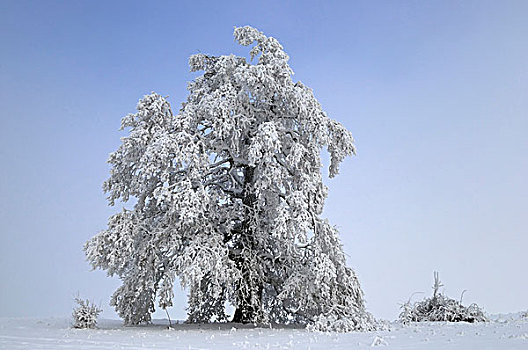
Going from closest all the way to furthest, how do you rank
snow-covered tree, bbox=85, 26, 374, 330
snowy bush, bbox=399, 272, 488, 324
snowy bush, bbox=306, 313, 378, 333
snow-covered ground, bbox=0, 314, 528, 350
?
1. snow-covered ground, bbox=0, 314, 528, 350
2. snowy bush, bbox=306, 313, 378, 333
3. snow-covered tree, bbox=85, 26, 374, 330
4. snowy bush, bbox=399, 272, 488, 324

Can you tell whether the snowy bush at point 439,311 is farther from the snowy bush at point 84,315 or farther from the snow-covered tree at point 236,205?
the snowy bush at point 84,315

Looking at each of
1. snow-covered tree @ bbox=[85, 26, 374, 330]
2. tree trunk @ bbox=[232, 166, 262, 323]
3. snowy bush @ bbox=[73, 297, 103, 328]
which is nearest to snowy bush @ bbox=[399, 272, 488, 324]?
snow-covered tree @ bbox=[85, 26, 374, 330]

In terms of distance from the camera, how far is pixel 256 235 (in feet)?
46.5

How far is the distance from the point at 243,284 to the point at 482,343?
22.6ft

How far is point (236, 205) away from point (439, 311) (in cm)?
669

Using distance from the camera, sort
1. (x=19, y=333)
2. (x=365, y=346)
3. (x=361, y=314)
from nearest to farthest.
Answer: (x=365, y=346), (x=19, y=333), (x=361, y=314)

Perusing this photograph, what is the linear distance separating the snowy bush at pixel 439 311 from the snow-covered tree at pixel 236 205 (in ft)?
7.35

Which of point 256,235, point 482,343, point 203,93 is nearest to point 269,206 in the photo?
point 256,235

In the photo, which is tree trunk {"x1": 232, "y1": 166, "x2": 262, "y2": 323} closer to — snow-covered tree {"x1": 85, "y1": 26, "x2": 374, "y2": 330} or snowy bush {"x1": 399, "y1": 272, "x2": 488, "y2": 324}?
snow-covered tree {"x1": 85, "y1": 26, "x2": 374, "y2": 330}

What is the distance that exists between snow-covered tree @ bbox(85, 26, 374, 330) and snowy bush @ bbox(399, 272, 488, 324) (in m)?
2.24

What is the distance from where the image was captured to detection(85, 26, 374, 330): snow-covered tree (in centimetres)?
1284

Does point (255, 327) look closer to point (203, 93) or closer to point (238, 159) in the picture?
point (238, 159)

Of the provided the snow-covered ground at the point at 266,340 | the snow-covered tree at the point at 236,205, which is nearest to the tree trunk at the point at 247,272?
the snow-covered tree at the point at 236,205

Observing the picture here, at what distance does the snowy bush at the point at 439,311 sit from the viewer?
1441 cm
